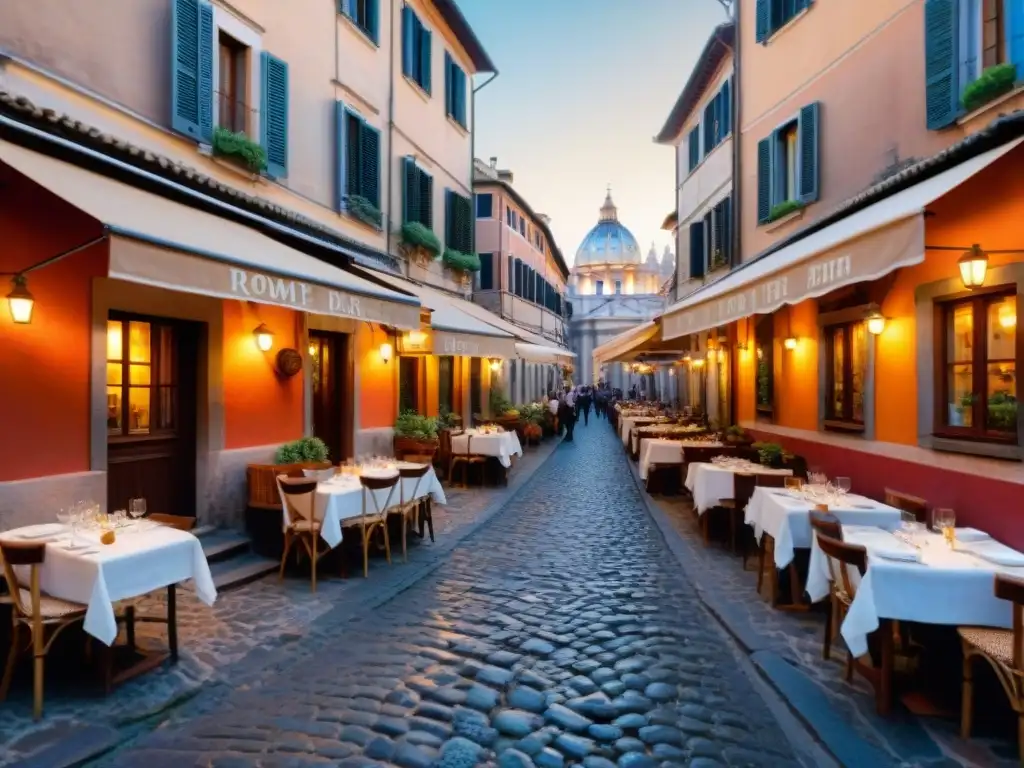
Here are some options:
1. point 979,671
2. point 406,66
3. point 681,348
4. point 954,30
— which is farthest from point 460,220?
point 979,671

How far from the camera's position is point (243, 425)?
8.43m

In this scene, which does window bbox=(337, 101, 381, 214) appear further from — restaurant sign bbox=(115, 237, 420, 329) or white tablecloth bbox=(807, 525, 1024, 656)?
white tablecloth bbox=(807, 525, 1024, 656)

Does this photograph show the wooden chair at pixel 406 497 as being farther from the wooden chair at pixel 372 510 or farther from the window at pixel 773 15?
the window at pixel 773 15

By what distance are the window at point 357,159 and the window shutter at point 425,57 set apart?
3.14 meters

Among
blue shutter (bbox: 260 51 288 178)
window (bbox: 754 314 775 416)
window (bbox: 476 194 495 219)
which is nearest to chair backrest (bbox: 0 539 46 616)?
blue shutter (bbox: 260 51 288 178)

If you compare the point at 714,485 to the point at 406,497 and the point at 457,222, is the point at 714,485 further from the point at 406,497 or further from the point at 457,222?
the point at 457,222

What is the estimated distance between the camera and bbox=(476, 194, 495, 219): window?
1072 inches

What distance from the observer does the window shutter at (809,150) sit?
36.2 feet

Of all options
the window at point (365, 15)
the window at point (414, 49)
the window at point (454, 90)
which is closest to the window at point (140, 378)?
the window at point (365, 15)

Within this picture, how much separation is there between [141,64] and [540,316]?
1091 inches

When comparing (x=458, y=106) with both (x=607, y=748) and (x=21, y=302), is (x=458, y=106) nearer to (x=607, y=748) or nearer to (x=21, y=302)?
(x=21, y=302)

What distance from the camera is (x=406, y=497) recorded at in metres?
8.28

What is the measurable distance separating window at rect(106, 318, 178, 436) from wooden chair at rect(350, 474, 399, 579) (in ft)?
7.51

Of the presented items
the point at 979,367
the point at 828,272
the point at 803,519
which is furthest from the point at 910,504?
the point at 828,272
